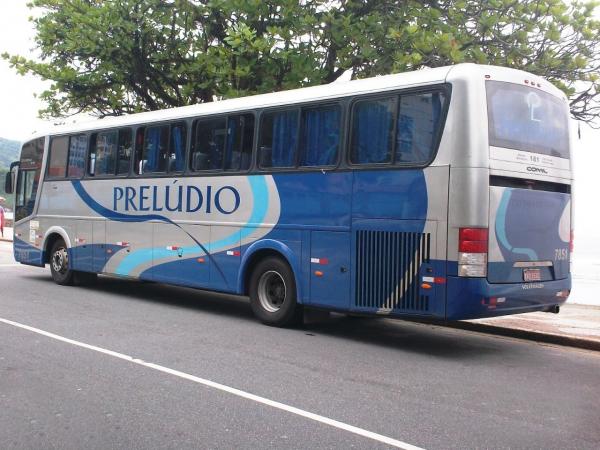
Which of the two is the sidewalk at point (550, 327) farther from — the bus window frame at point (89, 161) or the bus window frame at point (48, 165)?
the bus window frame at point (48, 165)

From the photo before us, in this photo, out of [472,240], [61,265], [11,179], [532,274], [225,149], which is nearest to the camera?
[472,240]

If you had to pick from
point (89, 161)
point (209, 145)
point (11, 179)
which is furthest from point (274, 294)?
point (11, 179)

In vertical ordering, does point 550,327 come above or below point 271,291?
below

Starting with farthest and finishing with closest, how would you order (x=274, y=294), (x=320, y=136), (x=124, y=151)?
(x=124, y=151)
(x=274, y=294)
(x=320, y=136)

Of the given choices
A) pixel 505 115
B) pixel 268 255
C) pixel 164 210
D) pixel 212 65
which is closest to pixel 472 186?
pixel 505 115

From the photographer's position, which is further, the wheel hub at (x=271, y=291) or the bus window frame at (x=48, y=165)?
the bus window frame at (x=48, y=165)

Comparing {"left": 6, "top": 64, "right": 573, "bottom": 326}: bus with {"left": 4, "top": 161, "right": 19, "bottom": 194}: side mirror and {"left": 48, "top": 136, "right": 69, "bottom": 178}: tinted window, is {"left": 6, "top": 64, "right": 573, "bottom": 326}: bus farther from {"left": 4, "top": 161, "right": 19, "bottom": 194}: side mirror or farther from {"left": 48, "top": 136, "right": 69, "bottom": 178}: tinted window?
{"left": 4, "top": 161, "right": 19, "bottom": 194}: side mirror

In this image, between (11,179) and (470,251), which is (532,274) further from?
(11,179)

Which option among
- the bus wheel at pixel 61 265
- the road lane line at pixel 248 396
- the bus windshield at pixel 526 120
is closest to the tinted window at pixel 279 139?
the bus windshield at pixel 526 120

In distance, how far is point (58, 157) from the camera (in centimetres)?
1384

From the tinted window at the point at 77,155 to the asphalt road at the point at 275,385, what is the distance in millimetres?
3808

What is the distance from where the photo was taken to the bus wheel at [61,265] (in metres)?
13.6

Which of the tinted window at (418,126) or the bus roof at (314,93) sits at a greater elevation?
the bus roof at (314,93)

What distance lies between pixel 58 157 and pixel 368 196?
799 cm
